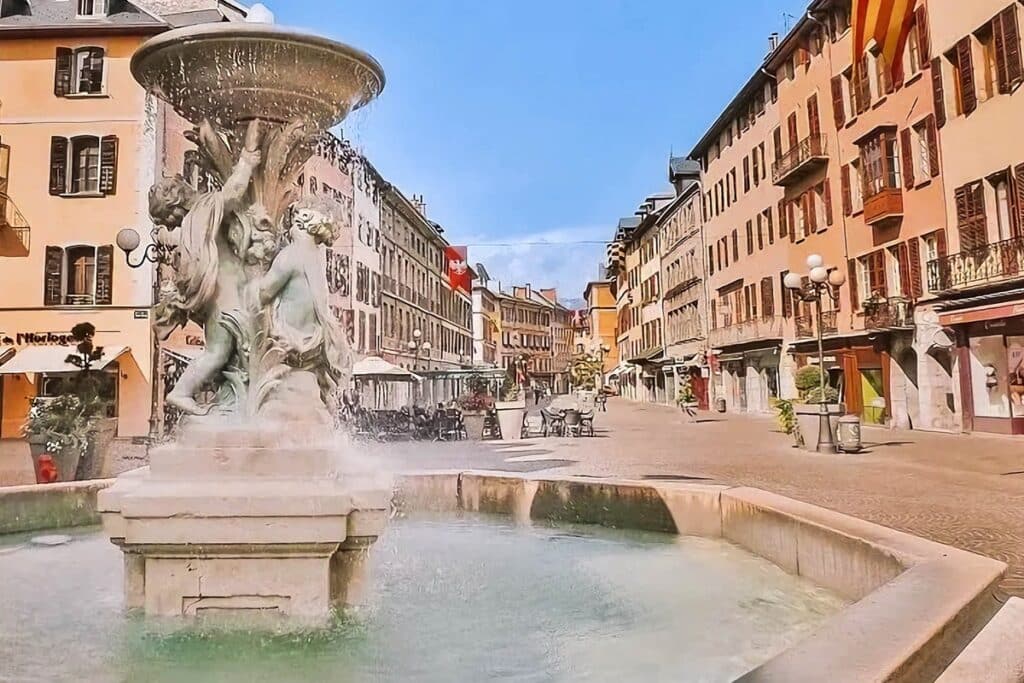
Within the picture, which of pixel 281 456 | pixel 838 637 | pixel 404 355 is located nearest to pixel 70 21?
pixel 404 355

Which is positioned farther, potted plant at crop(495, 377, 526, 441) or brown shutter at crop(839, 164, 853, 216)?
brown shutter at crop(839, 164, 853, 216)

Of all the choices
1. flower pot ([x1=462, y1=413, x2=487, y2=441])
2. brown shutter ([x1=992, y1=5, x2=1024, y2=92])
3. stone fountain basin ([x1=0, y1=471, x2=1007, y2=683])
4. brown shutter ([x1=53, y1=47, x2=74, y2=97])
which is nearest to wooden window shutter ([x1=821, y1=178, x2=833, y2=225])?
brown shutter ([x1=992, y1=5, x2=1024, y2=92])

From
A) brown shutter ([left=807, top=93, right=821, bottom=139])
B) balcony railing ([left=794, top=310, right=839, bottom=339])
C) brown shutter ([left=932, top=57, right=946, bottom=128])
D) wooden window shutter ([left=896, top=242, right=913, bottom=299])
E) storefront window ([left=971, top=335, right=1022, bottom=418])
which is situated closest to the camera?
storefront window ([left=971, top=335, right=1022, bottom=418])

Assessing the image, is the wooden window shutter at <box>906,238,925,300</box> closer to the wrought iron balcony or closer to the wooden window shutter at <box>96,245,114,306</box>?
the wrought iron balcony

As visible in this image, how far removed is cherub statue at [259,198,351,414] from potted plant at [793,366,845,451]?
14155mm

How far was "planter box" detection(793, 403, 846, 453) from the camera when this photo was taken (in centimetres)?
1709

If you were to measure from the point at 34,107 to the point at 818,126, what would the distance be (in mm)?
30091

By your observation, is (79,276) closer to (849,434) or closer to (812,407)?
(812,407)

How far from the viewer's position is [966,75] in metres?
22.5

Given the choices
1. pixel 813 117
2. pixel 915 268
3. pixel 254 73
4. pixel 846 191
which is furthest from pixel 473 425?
pixel 813 117

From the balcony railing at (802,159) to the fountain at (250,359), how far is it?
98.3ft

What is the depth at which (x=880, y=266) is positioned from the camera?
1099 inches

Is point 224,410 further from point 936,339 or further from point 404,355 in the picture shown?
point 404,355

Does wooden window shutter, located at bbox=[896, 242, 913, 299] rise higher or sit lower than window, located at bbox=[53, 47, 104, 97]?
lower
